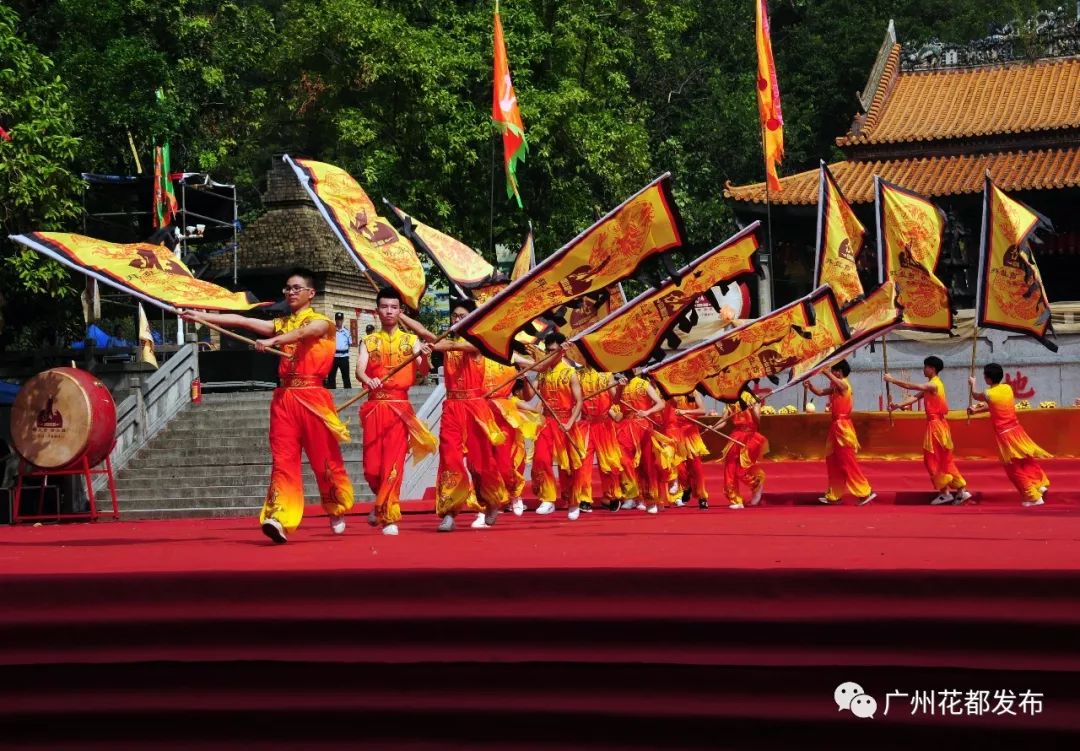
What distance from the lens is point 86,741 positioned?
5160 mm

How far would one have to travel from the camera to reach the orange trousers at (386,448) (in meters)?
9.46

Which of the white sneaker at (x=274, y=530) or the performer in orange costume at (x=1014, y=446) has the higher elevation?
the performer in orange costume at (x=1014, y=446)

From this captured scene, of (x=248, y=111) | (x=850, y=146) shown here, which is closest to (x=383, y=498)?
(x=248, y=111)

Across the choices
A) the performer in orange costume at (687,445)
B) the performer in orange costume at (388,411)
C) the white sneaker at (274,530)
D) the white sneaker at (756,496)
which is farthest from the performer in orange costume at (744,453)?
the white sneaker at (274,530)

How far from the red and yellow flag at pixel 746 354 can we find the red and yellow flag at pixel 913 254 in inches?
114

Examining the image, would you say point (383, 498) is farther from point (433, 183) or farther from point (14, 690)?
point (433, 183)

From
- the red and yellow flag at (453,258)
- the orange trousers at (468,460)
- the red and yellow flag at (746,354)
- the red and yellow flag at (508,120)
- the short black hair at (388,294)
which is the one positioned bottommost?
the orange trousers at (468,460)

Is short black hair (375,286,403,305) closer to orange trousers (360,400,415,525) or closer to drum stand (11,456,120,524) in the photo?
orange trousers (360,400,415,525)

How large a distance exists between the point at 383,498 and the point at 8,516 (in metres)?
8.28

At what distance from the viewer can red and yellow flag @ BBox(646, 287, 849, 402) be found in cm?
1138

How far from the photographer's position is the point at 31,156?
48.9ft

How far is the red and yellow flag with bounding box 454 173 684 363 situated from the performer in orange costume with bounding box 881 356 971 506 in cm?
709

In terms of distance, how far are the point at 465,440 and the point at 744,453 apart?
5500 mm

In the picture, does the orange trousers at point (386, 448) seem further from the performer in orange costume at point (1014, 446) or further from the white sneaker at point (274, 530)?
the performer in orange costume at point (1014, 446)
